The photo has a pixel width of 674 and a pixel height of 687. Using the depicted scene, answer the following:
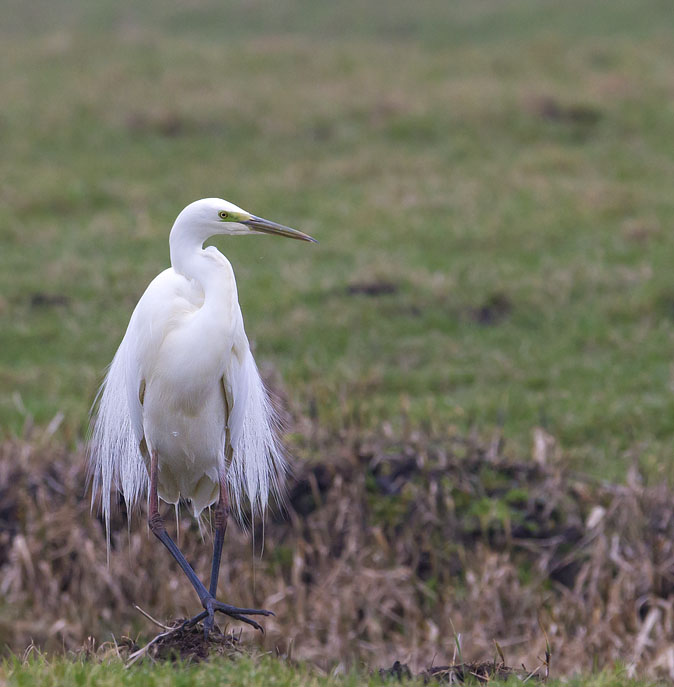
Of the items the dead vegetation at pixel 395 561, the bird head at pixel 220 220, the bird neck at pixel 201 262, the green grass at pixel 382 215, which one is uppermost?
the bird head at pixel 220 220

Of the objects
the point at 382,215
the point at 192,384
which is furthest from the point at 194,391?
the point at 382,215

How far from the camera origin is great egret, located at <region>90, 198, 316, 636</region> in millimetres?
3590

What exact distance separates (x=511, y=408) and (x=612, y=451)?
2.64 feet

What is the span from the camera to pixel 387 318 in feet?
29.0

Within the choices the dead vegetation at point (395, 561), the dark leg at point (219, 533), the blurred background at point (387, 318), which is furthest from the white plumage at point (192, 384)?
the blurred background at point (387, 318)

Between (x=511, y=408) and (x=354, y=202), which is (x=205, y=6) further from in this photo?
(x=511, y=408)

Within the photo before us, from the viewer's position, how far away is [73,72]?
51.8 ft

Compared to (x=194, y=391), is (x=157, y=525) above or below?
below

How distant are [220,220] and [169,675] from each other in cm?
145

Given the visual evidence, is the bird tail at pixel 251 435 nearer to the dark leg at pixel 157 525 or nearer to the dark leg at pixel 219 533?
the dark leg at pixel 219 533

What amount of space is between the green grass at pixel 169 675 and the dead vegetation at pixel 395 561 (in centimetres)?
146

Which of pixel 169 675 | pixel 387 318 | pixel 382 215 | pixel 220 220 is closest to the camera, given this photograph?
pixel 169 675

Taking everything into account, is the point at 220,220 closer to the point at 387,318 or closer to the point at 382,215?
the point at 387,318

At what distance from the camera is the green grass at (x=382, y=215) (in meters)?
7.65
